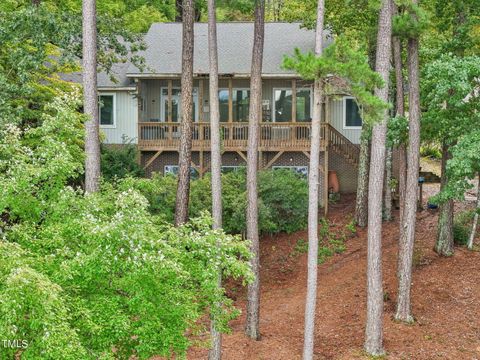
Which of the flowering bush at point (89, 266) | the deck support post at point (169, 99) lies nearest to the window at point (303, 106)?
the deck support post at point (169, 99)

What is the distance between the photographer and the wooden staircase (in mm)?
25987

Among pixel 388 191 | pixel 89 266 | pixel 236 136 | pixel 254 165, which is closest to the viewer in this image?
pixel 89 266

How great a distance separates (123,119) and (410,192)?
14610mm

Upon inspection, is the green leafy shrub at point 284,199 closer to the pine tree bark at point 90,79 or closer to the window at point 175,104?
the window at point 175,104

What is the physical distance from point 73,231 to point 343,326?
9.23m

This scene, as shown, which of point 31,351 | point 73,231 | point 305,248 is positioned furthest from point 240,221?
point 31,351

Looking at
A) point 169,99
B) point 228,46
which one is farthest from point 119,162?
point 228,46

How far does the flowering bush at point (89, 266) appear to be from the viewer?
7.62 metres

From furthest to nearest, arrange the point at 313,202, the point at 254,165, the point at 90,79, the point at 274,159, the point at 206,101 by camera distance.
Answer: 1. the point at 206,101
2. the point at 274,159
3. the point at 254,165
4. the point at 90,79
5. the point at 313,202

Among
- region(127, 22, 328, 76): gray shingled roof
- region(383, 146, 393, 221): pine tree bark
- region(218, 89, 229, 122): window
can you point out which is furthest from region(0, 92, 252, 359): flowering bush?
region(218, 89, 229, 122): window

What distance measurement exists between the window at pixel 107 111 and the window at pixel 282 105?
6.86 meters

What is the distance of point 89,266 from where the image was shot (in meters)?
8.60

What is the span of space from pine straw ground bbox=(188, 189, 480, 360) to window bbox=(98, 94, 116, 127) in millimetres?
8800

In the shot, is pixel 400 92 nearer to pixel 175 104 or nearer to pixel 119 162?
pixel 119 162
